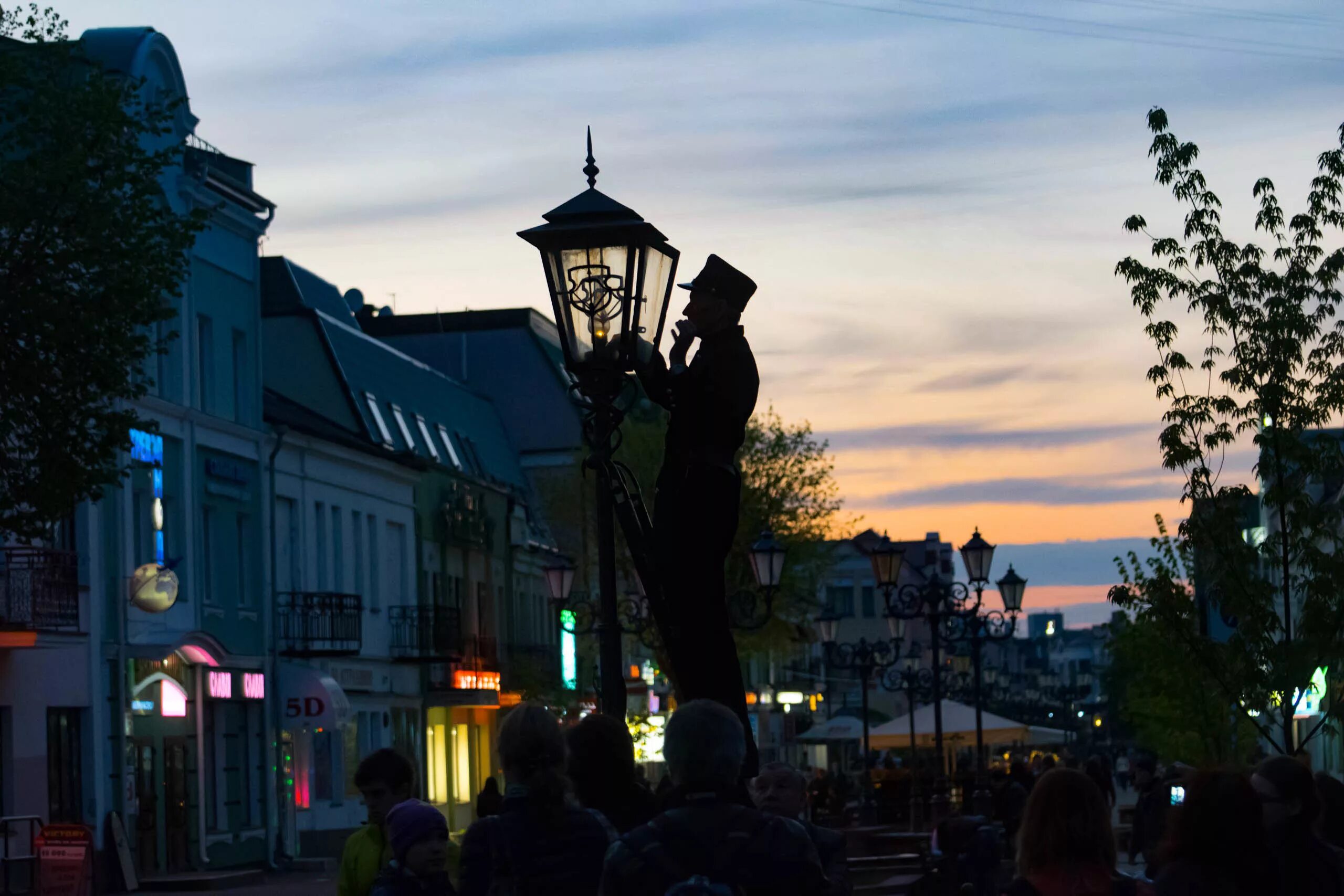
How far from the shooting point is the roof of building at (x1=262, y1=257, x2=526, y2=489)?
4775cm

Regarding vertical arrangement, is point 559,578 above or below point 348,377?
below

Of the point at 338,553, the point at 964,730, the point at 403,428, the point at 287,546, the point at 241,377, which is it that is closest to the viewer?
the point at 241,377

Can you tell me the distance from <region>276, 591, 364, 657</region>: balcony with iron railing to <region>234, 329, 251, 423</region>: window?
350 centimetres

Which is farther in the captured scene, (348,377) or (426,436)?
(426,436)

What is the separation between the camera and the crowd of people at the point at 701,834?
5.22 meters

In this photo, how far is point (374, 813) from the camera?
773 cm

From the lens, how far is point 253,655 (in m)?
39.5

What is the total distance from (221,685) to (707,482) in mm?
30703

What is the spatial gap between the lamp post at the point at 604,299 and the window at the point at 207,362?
95.5ft

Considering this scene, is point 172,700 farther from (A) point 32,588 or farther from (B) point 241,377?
(B) point 241,377

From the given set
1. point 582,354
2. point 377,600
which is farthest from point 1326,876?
point 377,600

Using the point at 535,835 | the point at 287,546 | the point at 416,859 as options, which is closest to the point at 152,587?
the point at 287,546

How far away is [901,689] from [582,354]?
30.1 metres

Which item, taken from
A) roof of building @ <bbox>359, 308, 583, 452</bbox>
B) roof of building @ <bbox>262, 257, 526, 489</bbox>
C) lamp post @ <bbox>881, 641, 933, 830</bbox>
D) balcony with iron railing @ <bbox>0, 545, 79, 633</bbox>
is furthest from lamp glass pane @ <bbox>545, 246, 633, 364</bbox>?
roof of building @ <bbox>359, 308, 583, 452</bbox>
